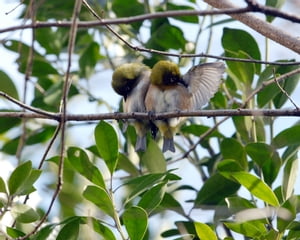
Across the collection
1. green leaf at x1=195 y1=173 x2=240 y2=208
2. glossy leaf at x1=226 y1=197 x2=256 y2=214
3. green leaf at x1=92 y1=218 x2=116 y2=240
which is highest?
green leaf at x1=195 y1=173 x2=240 y2=208

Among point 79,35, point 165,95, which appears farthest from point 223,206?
point 79,35

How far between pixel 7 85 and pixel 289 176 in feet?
4.33

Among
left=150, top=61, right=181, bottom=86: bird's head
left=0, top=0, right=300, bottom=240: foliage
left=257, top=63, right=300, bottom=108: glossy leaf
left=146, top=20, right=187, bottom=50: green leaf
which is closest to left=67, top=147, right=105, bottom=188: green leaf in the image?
left=0, top=0, right=300, bottom=240: foliage

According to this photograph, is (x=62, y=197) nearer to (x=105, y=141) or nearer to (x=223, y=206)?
(x=105, y=141)

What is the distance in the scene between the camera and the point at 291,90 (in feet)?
9.80

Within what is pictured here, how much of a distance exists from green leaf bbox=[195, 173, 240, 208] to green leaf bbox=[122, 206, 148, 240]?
55 centimetres

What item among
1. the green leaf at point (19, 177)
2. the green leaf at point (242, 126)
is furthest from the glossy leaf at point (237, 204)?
the green leaf at point (19, 177)

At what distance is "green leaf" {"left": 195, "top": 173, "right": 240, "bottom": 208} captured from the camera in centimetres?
290

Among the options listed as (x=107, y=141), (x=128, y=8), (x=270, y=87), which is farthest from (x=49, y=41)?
(x=107, y=141)

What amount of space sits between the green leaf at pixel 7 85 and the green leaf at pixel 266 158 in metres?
1.10

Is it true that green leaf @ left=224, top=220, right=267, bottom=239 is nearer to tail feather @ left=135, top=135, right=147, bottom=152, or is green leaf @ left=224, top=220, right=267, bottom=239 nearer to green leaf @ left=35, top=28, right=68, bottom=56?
tail feather @ left=135, top=135, right=147, bottom=152

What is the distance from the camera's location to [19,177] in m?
2.38

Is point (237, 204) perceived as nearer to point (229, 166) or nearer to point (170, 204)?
point (229, 166)

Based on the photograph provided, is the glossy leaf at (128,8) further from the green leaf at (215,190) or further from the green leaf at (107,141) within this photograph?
the green leaf at (107,141)
